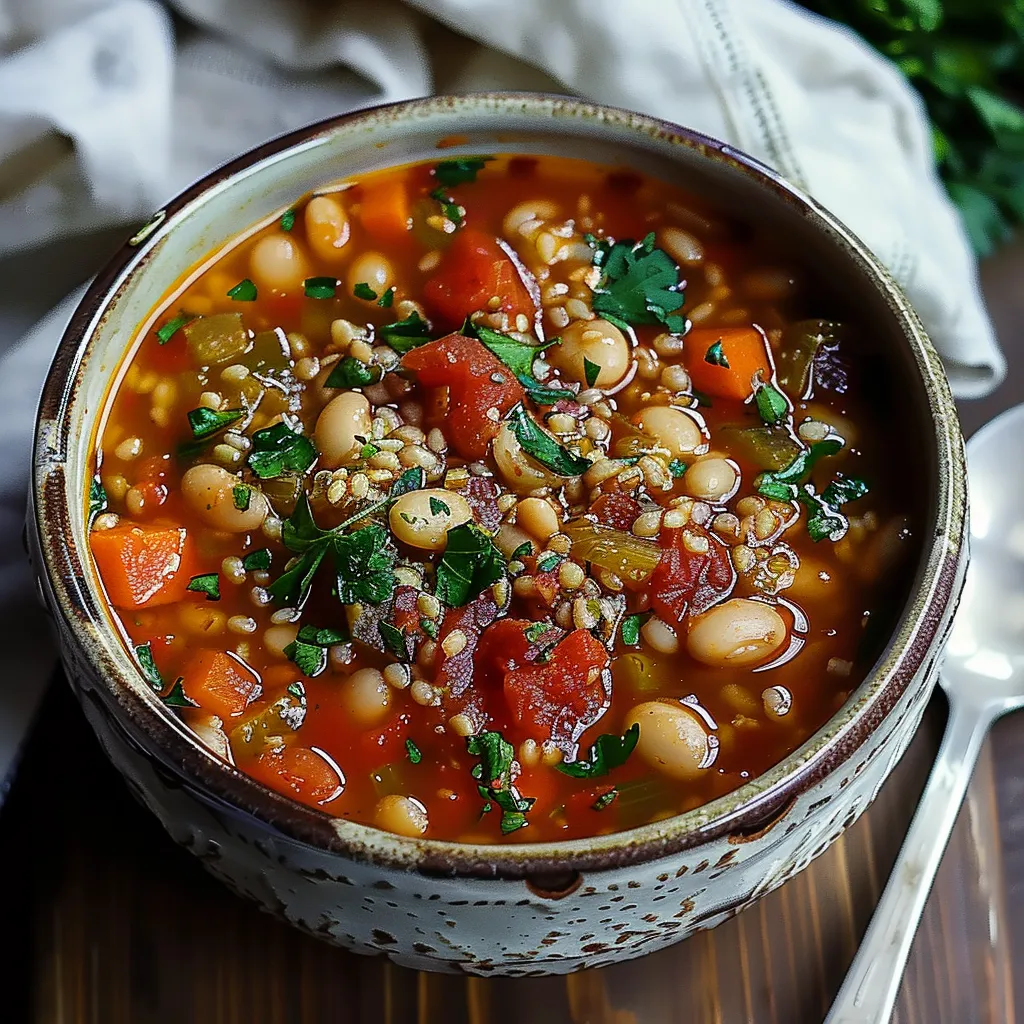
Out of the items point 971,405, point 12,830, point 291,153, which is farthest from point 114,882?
point 971,405

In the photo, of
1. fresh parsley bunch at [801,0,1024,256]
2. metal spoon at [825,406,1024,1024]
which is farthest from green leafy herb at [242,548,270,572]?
fresh parsley bunch at [801,0,1024,256]

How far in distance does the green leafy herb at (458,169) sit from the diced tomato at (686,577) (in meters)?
0.71

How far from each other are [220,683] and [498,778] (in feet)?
1.21

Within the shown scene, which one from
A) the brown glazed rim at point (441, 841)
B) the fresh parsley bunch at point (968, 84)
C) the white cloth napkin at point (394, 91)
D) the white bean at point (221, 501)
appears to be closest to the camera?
the brown glazed rim at point (441, 841)

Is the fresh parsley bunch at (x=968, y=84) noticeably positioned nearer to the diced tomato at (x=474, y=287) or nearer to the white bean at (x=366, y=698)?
the diced tomato at (x=474, y=287)

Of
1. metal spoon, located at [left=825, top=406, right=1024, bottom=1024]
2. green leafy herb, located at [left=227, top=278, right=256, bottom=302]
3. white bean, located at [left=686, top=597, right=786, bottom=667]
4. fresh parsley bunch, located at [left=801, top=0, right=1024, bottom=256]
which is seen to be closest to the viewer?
white bean, located at [left=686, top=597, right=786, bottom=667]

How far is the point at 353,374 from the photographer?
189cm

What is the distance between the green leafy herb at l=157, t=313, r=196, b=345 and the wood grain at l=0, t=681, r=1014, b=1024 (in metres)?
0.68

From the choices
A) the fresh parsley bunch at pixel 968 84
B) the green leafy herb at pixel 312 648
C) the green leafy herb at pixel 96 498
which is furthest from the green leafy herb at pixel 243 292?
the fresh parsley bunch at pixel 968 84

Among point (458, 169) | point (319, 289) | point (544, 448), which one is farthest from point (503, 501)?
point (458, 169)

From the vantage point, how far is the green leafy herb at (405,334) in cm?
193

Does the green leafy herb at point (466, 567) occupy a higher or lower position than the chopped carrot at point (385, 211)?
lower

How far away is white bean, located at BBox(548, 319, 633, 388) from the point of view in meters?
1.88

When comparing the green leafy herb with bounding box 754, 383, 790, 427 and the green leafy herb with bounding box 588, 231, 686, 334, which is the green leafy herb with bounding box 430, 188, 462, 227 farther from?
the green leafy herb with bounding box 754, 383, 790, 427
